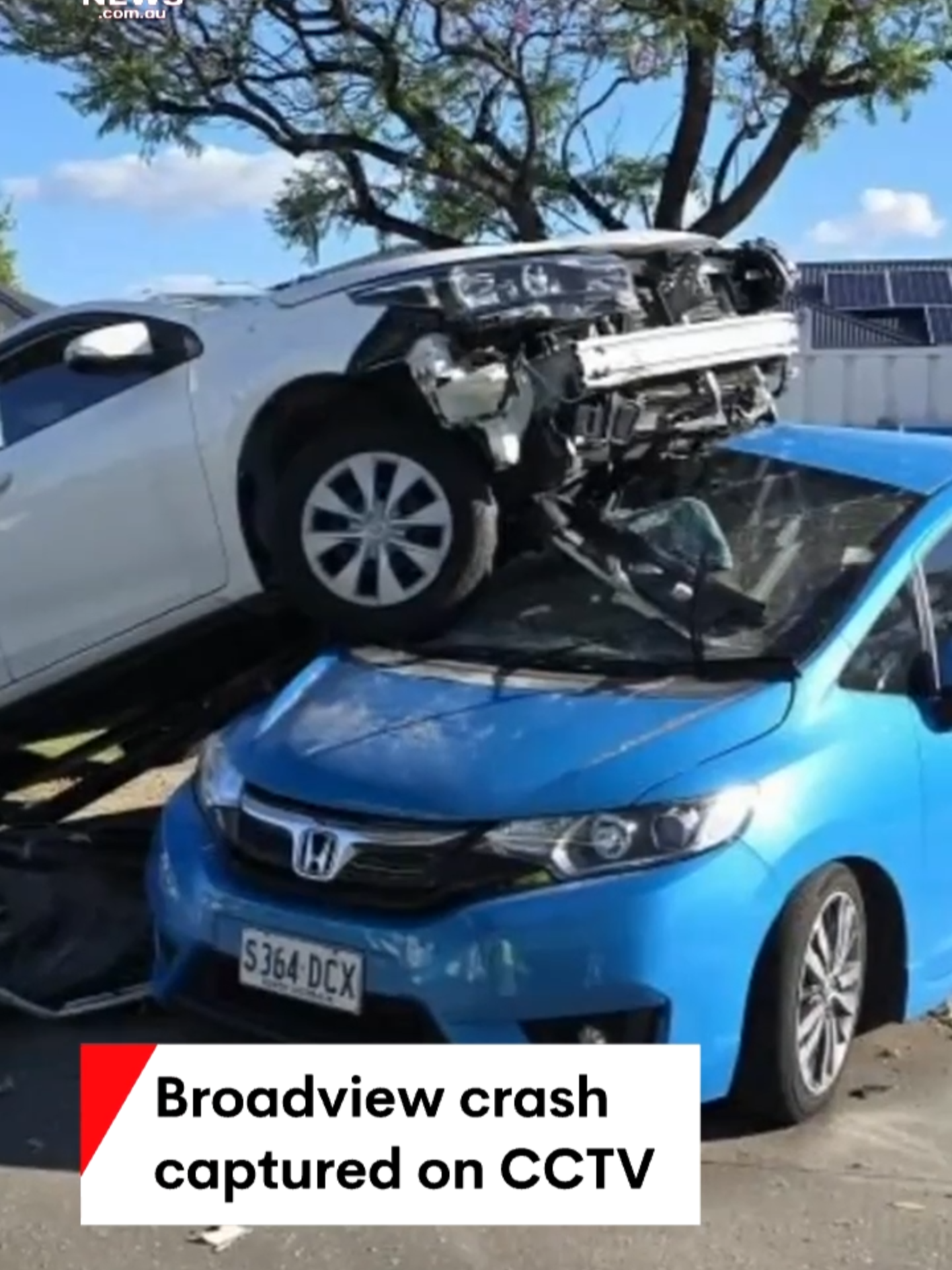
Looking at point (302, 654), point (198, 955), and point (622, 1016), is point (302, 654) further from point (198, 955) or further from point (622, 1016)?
point (622, 1016)

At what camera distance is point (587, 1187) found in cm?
465

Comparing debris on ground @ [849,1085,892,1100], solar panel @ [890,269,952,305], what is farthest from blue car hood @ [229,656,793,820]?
solar panel @ [890,269,952,305]

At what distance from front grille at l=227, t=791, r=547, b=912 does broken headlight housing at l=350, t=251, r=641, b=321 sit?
162cm

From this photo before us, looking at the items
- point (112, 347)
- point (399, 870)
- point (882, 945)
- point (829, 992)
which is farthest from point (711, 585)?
point (112, 347)

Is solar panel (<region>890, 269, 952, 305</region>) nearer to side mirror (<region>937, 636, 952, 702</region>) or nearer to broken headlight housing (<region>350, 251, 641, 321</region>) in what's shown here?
broken headlight housing (<region>350, 251, 641, 321</region>)

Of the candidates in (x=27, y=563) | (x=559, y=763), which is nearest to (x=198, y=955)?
(x=559, y=763)

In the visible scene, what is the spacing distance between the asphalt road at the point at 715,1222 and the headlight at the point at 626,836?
75 cm

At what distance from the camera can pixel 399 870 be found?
499cm

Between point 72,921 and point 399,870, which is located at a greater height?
point 399,870

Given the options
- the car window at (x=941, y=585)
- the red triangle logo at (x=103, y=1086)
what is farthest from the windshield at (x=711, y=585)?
the red triangle logo at (x=103, y=1086)

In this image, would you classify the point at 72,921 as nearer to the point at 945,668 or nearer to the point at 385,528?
the point at 385,528

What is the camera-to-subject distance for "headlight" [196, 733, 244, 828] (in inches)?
214

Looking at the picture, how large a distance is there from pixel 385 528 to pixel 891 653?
1536mm

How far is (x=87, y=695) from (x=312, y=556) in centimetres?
115
